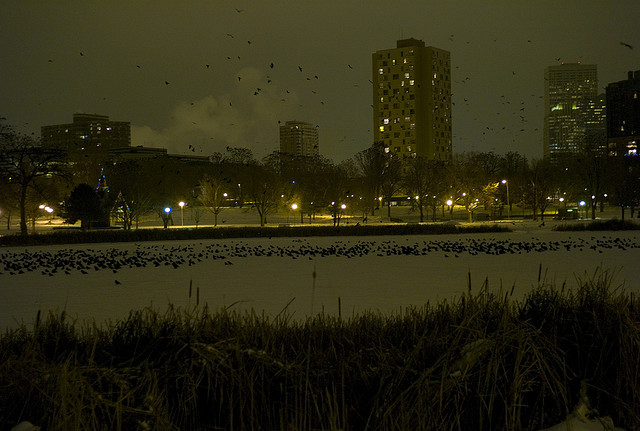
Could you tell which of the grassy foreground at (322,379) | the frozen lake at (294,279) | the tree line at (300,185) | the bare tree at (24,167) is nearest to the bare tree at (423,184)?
the tree line at (300,185)

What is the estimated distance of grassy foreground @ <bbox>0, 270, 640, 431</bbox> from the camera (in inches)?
192

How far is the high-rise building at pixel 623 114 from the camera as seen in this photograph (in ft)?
511

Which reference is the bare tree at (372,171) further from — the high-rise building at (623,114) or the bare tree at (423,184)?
the high-rise building at (623,114)

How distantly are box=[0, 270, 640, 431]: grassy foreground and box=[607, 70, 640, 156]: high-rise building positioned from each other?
159 metres

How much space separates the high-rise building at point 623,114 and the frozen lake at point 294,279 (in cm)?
14425

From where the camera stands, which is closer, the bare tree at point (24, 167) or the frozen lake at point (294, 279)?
the frozen lake at point (294, 279)

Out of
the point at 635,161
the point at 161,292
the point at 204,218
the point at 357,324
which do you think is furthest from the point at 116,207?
the point at 635,161

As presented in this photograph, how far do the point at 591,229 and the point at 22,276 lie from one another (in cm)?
3643

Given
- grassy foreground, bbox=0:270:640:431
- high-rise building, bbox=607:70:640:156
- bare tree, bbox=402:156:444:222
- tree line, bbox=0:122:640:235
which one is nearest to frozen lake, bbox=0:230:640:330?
grassy foreground, bbox=0:270:640:431

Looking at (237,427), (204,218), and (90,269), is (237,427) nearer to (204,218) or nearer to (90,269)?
(90,269)

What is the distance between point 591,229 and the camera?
41.7 metres

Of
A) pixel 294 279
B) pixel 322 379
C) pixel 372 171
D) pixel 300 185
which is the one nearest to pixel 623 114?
pixel 372 171

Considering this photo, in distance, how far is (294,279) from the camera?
16.0 metres

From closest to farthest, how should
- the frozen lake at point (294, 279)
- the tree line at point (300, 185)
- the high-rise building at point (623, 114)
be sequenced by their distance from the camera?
the frozen lake at point (294, 279)
the tree line at point (300, 185)
the high-rise building at point (623, 114)
